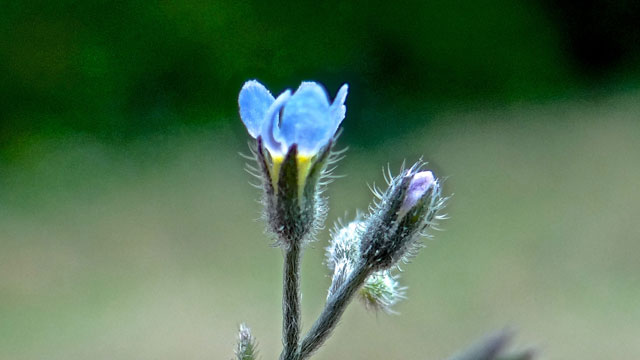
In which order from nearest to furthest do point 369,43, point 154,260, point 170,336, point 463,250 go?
point 170,336, point 154,260, point 463,250, point 369,43

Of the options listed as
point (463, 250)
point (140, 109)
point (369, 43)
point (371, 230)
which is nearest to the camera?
point (371, 230)

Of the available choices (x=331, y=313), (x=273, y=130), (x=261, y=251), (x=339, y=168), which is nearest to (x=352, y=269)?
(x=331, y=313)

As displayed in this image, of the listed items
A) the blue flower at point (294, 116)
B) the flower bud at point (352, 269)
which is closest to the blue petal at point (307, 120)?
the blue flower at point (294, 116)

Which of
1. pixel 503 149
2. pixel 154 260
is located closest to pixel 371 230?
pixel 154 260

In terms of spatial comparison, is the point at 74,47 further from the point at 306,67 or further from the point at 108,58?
the point at 306,67

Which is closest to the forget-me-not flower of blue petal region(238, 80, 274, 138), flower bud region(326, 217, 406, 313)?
blue petal region(238, 80, 274, 138)

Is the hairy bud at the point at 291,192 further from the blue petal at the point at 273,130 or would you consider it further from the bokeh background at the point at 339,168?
the bokeh background at the point at 339,168
